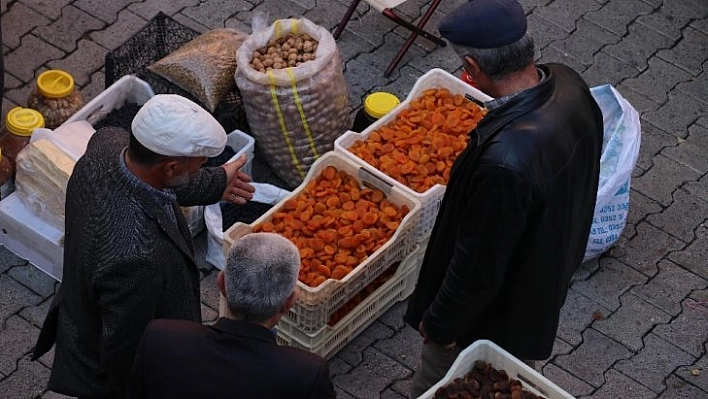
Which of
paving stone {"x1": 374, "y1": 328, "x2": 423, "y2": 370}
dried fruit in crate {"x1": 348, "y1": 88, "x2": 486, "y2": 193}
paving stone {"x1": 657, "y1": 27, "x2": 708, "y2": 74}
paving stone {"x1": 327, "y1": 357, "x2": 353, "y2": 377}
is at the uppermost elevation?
dried fruit in crate {"x1": 348, "y1": 88, "x2": 486, "y2": 193}

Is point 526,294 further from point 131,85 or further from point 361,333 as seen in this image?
point 131,85

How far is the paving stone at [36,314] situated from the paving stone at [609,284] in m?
2.41

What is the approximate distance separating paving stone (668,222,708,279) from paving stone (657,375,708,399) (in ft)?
2.23

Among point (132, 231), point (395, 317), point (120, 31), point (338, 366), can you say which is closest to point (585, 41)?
point (395, 317)

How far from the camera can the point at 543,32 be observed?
21.7 ft

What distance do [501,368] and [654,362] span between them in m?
1.42

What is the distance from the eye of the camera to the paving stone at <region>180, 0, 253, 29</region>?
A: 6.41 metres

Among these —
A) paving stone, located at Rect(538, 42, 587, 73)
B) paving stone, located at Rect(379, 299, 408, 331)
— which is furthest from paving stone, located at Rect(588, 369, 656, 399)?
paving stone, located at Rect(538, 42, 587, 73)

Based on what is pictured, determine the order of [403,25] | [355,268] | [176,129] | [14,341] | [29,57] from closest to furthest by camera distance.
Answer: [176,129], [355,268], [14,341], [29,57], [403,25]

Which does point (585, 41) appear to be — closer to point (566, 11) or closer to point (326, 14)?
point (566, 11)

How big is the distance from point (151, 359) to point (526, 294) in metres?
1.26

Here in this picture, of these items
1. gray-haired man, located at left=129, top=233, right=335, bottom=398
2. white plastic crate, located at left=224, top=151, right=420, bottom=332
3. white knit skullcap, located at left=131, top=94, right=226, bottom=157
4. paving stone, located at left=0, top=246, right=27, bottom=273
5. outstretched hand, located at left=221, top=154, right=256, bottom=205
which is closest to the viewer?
gray-haired man, located at left=129, top=233, right=335, bottom=398

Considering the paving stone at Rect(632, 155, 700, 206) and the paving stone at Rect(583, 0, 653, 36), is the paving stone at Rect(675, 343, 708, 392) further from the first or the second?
the paving stone at Rect(583, 0, 653, 36)

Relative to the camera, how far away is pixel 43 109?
5.29 meters
